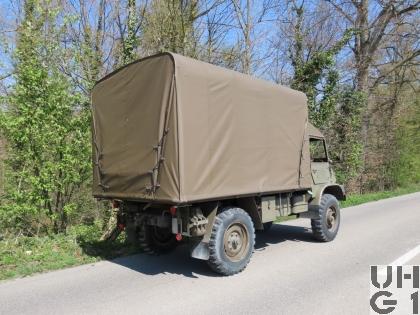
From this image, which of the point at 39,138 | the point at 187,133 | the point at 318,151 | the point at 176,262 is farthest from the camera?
the point at 318,151

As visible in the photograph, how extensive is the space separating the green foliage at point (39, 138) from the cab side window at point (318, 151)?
4885 mm

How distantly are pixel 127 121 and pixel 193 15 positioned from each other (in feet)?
29.4

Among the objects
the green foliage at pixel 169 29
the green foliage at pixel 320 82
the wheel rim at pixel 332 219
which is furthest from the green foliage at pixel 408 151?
the wheel rim at pixel 332 219

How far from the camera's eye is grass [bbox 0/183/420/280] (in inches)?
274

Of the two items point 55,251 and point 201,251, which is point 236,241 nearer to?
point 201,251

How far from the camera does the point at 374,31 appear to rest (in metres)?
25.0

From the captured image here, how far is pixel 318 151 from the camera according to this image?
380 inches

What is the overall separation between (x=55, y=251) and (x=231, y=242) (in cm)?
327

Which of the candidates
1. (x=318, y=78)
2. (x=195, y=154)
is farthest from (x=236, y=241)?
(x=318, y=78)

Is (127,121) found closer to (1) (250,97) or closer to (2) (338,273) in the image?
(1) (250,97)

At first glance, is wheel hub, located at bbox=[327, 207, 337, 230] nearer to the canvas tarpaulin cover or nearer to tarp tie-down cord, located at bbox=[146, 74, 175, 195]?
the canvas tarpaulin cover

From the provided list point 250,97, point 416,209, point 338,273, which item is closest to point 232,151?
point 250,97

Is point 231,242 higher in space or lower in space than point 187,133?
lower

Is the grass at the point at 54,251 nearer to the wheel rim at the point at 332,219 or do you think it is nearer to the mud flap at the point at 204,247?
the mud flap at the point at 204,247
